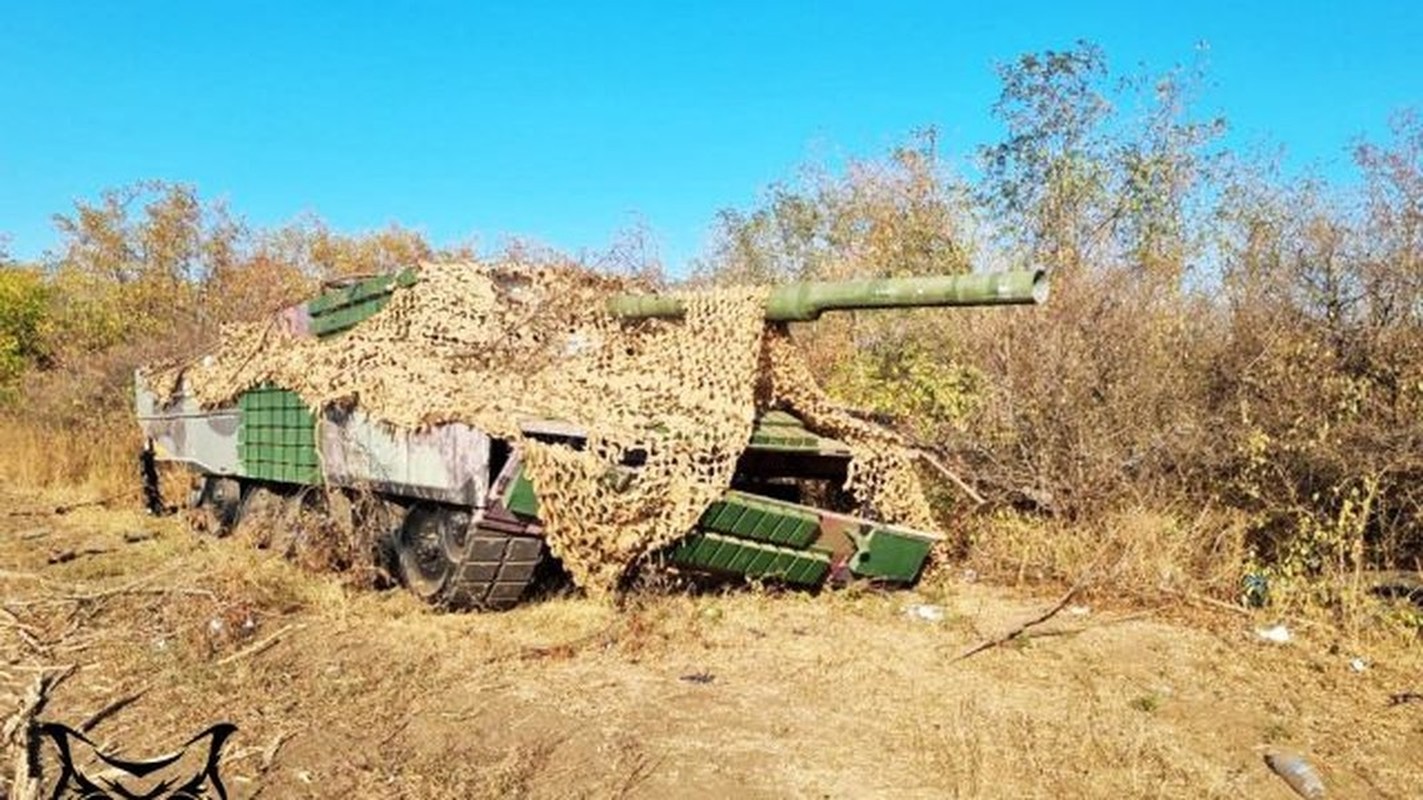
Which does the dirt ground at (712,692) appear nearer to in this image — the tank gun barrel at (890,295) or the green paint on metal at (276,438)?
the green paint on metal at (276,438)

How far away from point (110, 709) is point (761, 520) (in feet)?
11.0

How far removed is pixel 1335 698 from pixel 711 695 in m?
2.81

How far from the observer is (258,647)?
20.7 ft

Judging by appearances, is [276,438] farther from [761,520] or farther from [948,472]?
[948,472]

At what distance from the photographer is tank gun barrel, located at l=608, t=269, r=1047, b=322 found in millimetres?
5633

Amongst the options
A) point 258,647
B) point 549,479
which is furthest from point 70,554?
point 549,479

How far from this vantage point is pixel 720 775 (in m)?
4.42

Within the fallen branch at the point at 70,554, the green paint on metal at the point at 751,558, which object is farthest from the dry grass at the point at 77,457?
the green paint on metal at the point at 751,558

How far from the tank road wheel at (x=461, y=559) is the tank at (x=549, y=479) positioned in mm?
11

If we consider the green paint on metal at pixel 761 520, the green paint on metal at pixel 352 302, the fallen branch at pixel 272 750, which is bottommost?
the fallen branch at pixel 272 750

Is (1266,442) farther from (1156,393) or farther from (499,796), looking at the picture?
(499,796)

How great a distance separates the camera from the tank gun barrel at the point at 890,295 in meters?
5.63

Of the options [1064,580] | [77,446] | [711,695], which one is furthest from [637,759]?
[77,446]

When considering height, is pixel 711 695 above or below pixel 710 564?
below
